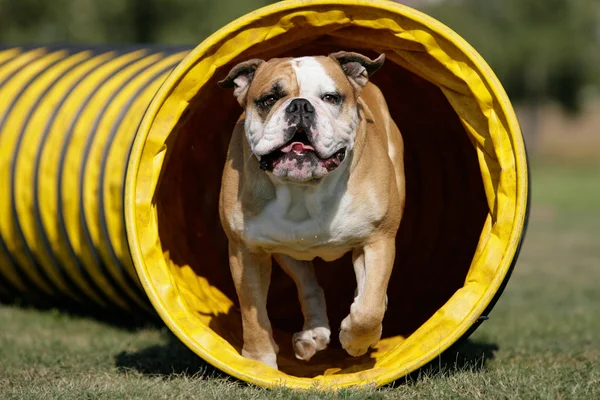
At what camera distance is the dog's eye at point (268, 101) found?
4.78 meters

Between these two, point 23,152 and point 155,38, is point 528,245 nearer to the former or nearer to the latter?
point 23,152

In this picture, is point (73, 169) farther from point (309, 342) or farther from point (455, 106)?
point (455, 106)

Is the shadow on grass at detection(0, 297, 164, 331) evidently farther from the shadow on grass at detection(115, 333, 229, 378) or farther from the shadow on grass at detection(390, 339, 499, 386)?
the shadow on grass at detection(390, 339, 499, 386)

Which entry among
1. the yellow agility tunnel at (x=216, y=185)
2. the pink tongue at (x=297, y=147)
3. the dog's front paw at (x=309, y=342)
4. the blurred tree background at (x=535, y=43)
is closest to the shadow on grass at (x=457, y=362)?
the yellow agility tunnel at (x=216, y=185)

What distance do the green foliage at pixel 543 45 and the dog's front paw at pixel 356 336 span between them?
35892 millimetres

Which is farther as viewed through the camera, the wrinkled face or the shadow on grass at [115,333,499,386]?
the shadow on grass at [115,333,499,386]

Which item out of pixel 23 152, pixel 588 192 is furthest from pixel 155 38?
pixel 23 152

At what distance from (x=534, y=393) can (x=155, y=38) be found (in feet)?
75.8

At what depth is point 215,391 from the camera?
14.5 feet

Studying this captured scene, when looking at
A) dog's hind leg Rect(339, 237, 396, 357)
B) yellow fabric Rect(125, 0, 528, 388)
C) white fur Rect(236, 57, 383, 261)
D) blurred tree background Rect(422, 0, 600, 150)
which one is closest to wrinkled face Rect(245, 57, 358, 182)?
white fur Rect(236, 57, 383, 261)

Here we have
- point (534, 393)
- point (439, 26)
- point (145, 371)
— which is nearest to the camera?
point (534, 393)

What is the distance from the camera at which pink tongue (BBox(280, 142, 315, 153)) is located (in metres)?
4.61

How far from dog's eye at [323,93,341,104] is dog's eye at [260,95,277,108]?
0.84 feet

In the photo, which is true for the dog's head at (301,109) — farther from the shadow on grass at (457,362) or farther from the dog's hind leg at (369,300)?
the shadow on grass at (457,362)
